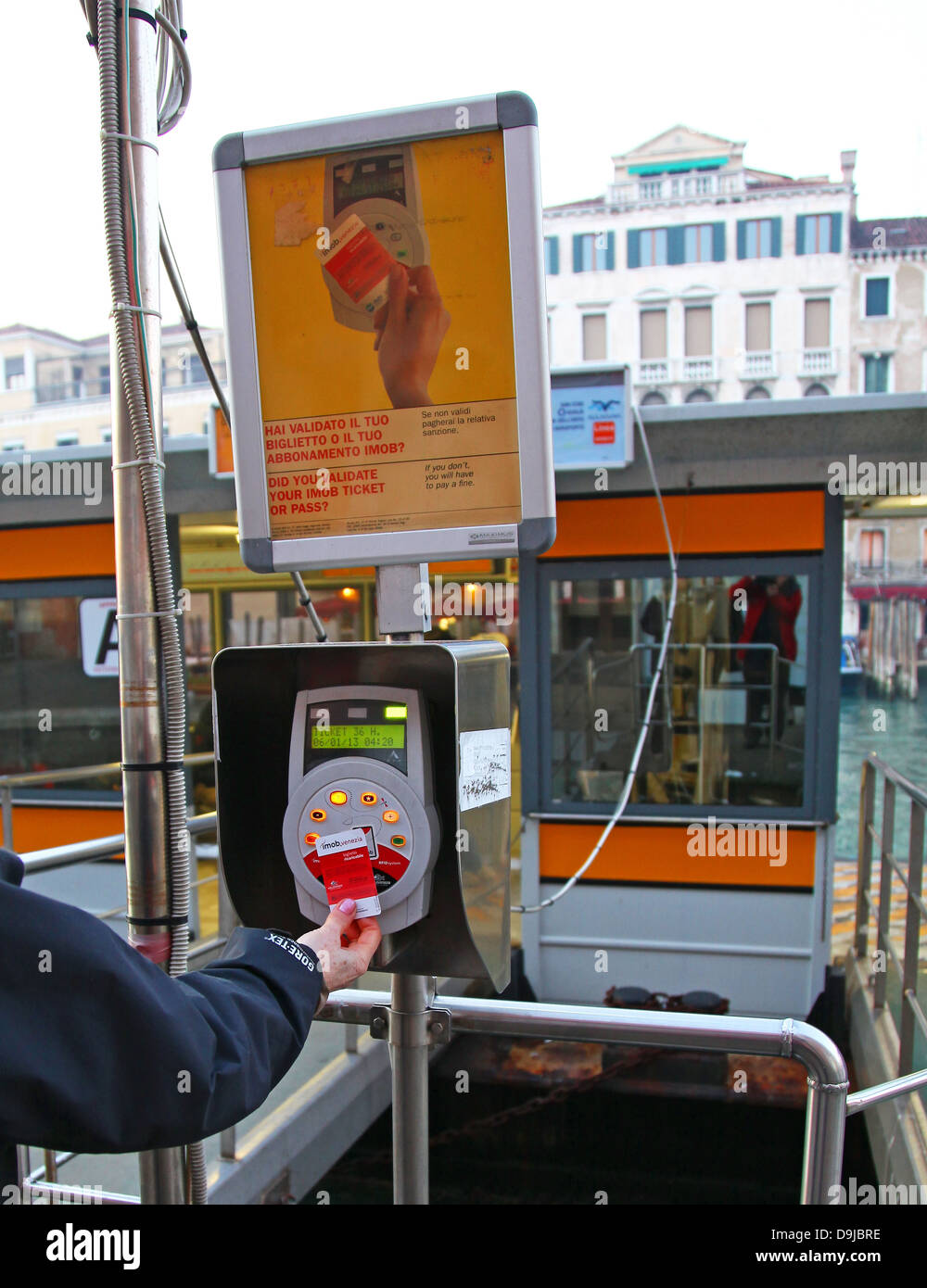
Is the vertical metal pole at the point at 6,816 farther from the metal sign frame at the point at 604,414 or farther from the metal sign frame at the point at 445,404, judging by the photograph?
the metal sign frame at the point at 445,404

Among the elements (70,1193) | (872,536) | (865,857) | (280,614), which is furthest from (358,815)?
(872,536)

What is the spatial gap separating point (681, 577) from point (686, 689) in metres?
0.60

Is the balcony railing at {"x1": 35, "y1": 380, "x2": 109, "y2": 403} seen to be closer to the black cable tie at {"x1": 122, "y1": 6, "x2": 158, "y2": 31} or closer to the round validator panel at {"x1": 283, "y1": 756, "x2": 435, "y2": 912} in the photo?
the black cable tie at {"x1": 122, "y1": 6, "x2": 158, "y2": 31}

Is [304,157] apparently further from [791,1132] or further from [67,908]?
[791,1132]

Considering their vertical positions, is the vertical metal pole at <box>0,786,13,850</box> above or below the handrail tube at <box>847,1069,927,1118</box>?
below

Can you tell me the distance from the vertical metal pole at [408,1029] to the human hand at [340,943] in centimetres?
28

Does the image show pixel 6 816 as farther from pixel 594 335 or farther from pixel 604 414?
pixel 594 335

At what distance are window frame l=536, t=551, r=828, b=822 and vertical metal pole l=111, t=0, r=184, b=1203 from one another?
12.8 feet

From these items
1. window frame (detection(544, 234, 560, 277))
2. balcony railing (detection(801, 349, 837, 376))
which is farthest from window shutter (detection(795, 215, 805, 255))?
window frame (detection(544, 234, 560, 277))

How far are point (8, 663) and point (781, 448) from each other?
4.94 metres

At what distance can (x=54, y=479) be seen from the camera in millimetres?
6027

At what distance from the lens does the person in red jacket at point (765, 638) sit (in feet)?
16.7

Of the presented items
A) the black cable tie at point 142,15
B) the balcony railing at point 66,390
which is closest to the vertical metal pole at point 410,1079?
the black cable tie at point 142,15

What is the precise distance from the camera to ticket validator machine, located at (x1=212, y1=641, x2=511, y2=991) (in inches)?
58.6
